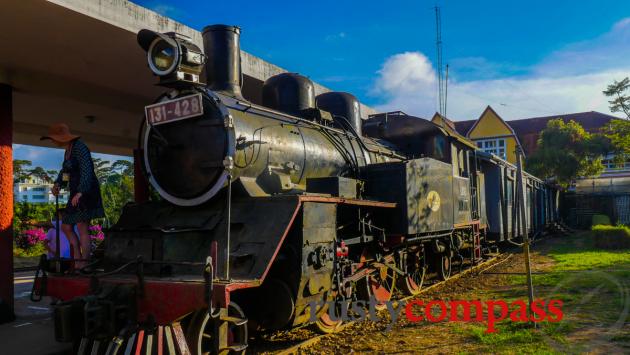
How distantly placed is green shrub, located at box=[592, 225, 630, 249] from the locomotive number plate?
51.2 feet

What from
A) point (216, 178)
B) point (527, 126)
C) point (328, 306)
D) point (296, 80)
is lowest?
point (328, 306)

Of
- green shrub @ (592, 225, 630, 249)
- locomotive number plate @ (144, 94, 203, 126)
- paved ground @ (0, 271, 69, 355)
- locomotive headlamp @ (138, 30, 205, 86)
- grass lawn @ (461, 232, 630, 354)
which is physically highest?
locomotive headlamp @ (138, 30, 205, 86)

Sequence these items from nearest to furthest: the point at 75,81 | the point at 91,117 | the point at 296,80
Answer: the point at 296,80 < the point at 75,81 < the point at 91,117

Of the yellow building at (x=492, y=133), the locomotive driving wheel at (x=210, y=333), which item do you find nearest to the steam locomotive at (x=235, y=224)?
the locomotive driving wheel at (x=210, y=333)

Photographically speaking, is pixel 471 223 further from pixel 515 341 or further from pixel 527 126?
pixel 527 126

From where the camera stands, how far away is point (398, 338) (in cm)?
567

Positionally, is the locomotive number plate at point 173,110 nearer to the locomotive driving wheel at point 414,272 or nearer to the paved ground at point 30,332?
the paved ground at point 30,332

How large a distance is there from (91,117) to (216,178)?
7.20 m

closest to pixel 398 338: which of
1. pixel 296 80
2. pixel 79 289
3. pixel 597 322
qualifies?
pixel 597 322

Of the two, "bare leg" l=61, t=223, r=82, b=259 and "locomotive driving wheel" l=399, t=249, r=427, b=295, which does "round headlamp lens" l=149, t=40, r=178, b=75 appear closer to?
"bare leg" l=61, t=223, r=82, b=259

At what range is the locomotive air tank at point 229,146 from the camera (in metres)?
5.20

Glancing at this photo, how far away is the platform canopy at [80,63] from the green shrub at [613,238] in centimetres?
1117

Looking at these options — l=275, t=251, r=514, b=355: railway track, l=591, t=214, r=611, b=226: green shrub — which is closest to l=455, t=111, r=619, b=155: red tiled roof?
l=591, t=214, r=611, b=226: green shrub

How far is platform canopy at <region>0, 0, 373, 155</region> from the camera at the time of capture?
5961mm
